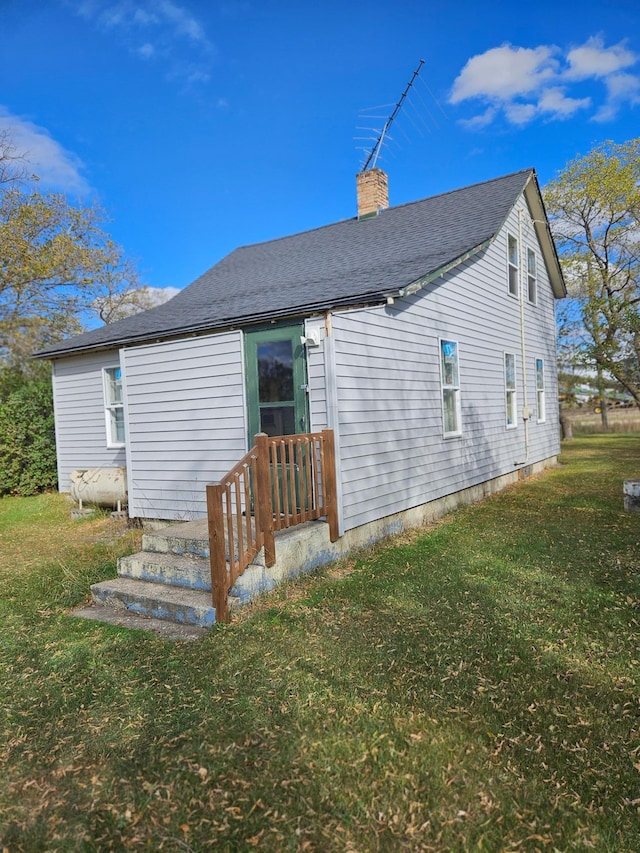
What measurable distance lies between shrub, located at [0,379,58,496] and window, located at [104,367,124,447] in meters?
2.26

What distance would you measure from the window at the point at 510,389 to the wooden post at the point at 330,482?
6.25 m

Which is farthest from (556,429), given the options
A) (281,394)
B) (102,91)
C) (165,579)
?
(102,91)

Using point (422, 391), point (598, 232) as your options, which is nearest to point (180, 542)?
point (422, 391)

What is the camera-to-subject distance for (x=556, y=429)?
14.0m

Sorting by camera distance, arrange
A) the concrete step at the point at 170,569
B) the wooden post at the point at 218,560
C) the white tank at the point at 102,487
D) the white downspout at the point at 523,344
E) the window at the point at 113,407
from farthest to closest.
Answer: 1. the white downspout at the point at 523,344
2. the window at the point at 113,407
3. the white tank at the point at 102,487
4. the concrete step at the point at 170,569
5. the wooden post at the point at 218,560

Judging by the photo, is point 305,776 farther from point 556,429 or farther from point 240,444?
point 556,429

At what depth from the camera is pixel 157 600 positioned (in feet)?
14.3

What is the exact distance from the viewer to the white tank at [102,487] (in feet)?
27.9

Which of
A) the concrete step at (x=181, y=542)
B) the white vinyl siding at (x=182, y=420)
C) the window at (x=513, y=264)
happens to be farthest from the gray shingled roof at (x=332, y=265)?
the concrete step at (x=181, y=542)

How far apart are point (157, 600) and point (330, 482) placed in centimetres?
200

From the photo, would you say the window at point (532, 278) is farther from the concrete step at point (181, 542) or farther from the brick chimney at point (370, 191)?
the concrete step at point (181, 542)

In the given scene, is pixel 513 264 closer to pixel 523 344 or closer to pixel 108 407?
pixel 523 344

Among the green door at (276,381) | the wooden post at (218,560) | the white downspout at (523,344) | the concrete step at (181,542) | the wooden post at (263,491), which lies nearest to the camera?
the wooden post at (218,560)

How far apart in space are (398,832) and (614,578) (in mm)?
3687
